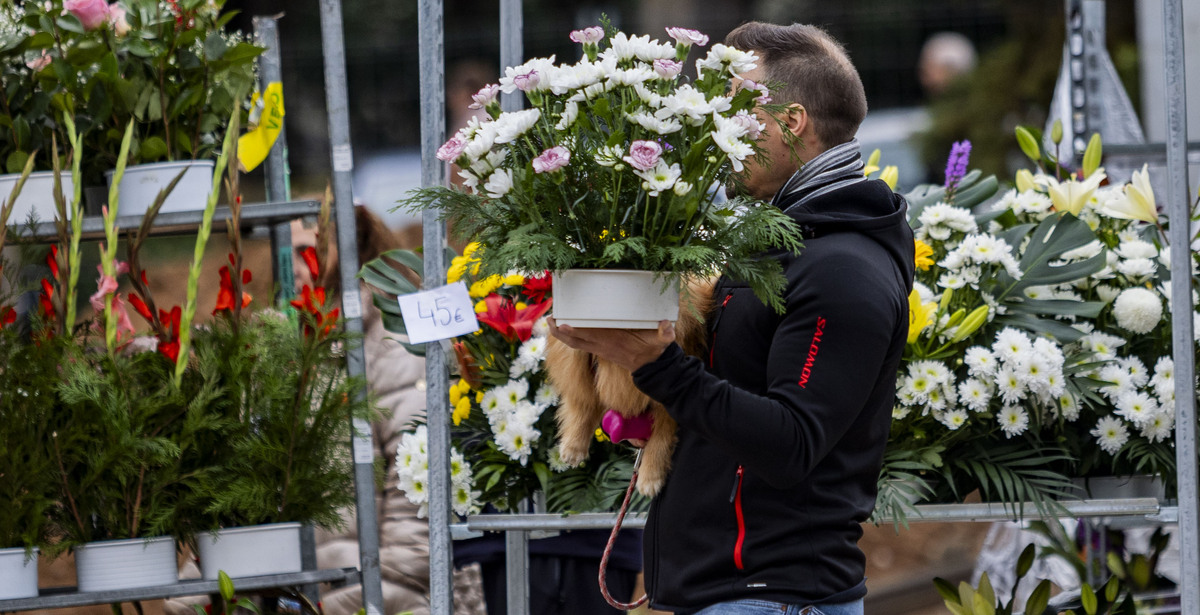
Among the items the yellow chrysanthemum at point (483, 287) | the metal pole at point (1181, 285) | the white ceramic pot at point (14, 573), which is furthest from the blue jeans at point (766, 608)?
the white ceramic pot at point (14, 573)

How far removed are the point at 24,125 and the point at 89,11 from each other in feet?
0.82

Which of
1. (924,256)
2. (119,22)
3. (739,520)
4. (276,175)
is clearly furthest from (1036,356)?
(119,22)

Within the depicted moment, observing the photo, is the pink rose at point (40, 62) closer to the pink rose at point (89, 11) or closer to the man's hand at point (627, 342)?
the pink rose at point (89, 11)

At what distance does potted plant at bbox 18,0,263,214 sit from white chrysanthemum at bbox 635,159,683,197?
1.14 meters

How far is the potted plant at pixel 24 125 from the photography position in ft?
7.11

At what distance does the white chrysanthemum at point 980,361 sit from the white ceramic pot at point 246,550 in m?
1.28

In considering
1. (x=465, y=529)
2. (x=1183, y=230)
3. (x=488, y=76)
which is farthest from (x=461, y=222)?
(x=488, y=76)

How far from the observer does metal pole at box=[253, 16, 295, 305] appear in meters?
2.55

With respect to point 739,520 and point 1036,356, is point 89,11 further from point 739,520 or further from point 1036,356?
point 1036,356

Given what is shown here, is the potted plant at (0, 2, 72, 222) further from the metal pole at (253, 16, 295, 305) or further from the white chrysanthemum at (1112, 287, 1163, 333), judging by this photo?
the white chrysanthemum at (1112, 287, 1163, 333)

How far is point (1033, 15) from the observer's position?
6691 millimetres

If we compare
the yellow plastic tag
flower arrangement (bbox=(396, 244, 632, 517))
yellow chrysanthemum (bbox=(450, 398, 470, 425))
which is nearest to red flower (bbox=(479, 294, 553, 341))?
flower arrangement (bbox=(396, 244, 632, 517))

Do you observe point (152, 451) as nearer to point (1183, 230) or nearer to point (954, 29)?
point (1183, 230)

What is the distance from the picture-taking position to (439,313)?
75.4 inches
